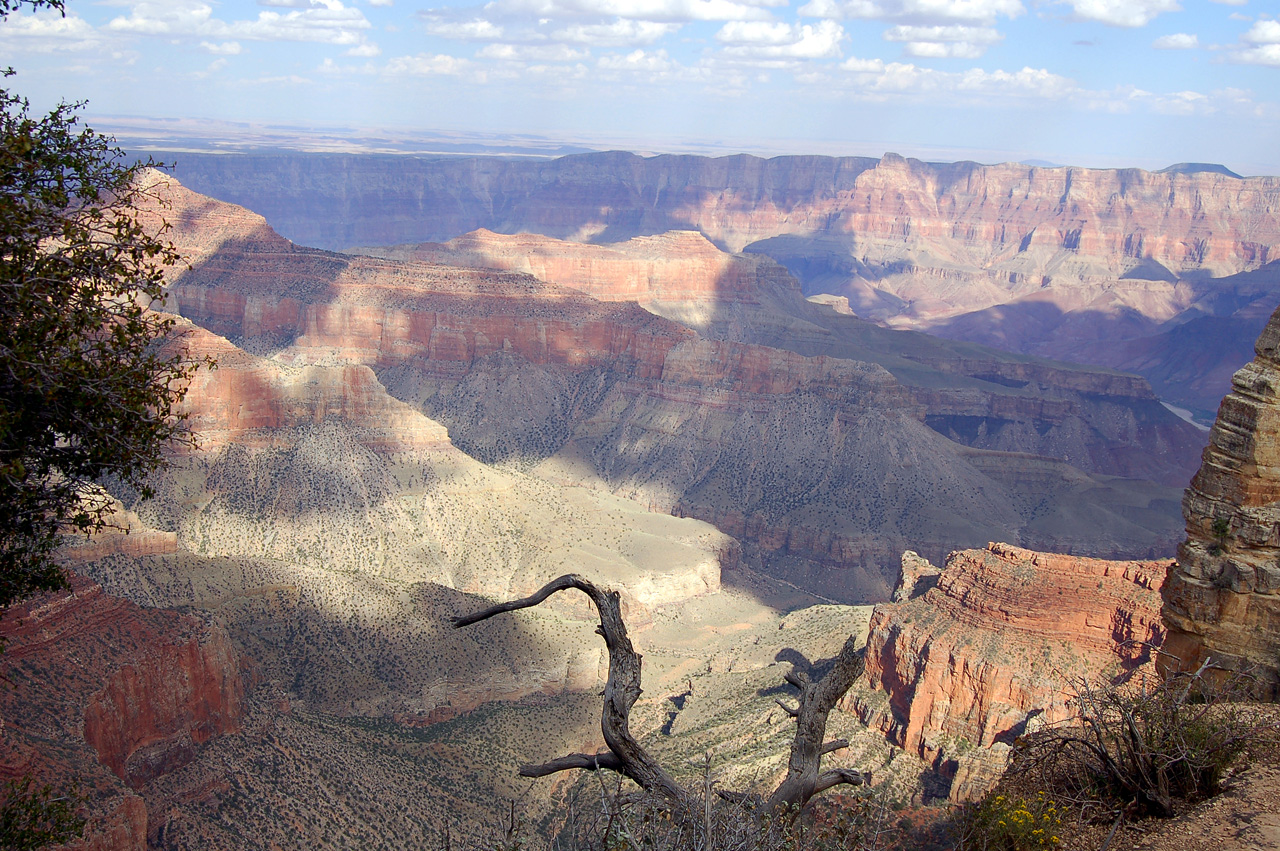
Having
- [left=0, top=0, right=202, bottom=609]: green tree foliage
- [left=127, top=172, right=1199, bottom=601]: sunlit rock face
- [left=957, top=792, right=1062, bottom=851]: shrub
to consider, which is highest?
[left=0, top=0, right=202, bottom=609]: green tree foliage

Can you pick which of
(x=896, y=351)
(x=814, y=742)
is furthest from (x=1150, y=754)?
(x=896, y=351)

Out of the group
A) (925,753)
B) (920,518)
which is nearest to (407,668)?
(925,753)

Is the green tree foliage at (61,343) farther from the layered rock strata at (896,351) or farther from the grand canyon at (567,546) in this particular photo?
the layered rock strata at (896,351)

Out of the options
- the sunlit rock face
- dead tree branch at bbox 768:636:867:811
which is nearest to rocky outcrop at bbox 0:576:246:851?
dead tree branch at bbox 768:636:867:811

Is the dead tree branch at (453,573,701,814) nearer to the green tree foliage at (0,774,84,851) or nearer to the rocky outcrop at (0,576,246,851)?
the green tree foliage at (0,774,84,851)

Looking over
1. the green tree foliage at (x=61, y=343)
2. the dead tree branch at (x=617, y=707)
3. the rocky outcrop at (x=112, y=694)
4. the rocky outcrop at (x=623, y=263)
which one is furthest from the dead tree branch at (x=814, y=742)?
the rocky outcrop at (x=623, y=263)

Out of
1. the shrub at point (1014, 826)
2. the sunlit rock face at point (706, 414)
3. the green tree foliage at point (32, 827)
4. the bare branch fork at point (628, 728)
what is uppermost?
the bare branch fork at point (628, 728)

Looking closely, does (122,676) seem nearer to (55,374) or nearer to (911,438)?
(55,374)
